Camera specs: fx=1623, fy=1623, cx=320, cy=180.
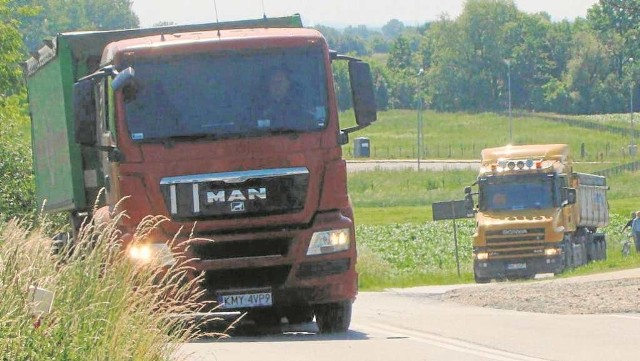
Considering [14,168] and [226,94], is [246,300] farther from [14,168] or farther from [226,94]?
[14,168]

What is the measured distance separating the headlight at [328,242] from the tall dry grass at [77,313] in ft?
9.03

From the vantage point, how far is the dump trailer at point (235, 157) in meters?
15.2

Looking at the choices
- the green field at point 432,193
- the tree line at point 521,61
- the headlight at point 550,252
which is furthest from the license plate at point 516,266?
the tree line at point 521,61

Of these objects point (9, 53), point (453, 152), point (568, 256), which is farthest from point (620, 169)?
point (9, 53)

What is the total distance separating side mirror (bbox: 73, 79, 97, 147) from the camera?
1512 cm

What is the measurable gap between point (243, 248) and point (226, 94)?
1.48 m

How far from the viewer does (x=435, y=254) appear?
53.2m

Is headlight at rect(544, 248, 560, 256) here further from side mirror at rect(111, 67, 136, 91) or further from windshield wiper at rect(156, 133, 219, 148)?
side mirror at rect(111, 67, 136, 91)

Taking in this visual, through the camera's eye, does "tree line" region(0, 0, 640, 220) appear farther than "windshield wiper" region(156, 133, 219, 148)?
Yes

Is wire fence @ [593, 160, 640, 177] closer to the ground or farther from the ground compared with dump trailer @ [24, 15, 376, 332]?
closer to the ground

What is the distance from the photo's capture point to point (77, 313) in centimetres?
1111

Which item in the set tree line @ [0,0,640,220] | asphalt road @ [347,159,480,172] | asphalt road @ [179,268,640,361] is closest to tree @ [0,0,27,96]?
asphalt road @ [179,268,640,361]

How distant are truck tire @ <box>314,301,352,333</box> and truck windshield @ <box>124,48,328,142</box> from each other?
2.03m

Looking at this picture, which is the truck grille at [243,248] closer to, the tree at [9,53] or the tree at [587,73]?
the tree at [9,53]
